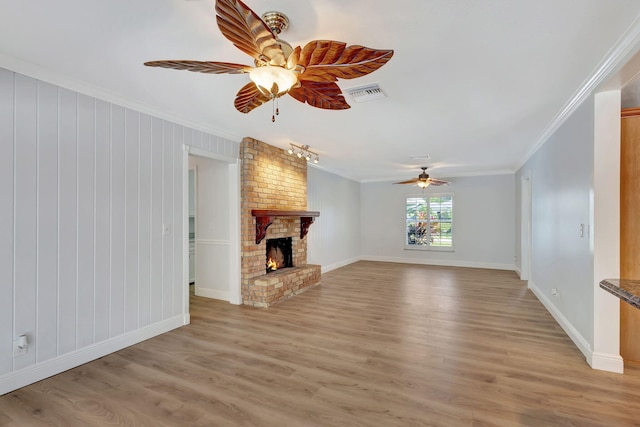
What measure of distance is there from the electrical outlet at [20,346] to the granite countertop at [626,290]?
12.3 ft

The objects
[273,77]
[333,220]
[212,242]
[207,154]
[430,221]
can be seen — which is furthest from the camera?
[430,221]

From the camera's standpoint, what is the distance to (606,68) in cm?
227

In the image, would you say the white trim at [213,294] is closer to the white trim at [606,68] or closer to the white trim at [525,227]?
the white trim at [606,68]

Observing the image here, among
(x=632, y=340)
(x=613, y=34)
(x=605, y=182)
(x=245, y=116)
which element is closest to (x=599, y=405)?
(x=632, y=340)

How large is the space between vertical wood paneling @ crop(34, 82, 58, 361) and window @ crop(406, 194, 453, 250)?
7674mm

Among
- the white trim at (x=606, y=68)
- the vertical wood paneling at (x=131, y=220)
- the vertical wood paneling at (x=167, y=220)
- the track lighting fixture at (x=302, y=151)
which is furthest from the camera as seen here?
the track lighting fixture at (x=302, y=151)

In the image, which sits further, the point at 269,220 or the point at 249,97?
the point at 269,220

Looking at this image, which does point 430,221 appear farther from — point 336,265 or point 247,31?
point 247,31

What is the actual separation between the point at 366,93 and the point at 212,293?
381 centimetres

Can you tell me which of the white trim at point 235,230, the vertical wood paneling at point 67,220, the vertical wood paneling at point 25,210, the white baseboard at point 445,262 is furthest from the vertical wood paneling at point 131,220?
the white baseboard at point 445,262

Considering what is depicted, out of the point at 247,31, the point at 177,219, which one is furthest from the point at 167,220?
the point at 247,31

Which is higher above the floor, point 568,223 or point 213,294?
point 568,223

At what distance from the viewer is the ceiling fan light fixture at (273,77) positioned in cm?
171

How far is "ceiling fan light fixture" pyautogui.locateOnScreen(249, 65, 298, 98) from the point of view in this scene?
171 centimetres
